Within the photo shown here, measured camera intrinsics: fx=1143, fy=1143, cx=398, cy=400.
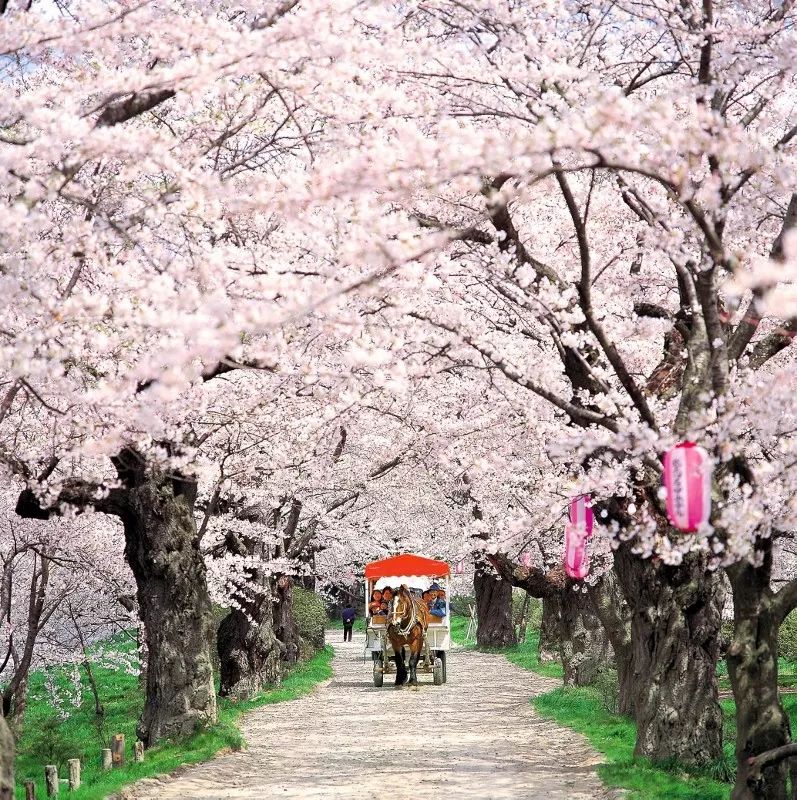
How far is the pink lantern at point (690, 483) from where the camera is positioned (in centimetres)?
752

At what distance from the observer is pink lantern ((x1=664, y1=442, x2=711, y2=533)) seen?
7520 mm

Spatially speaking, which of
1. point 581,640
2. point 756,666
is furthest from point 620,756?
point 581,640

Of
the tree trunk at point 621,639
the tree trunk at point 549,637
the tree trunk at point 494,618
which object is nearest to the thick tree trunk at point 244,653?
the tree trunk at point 621,639

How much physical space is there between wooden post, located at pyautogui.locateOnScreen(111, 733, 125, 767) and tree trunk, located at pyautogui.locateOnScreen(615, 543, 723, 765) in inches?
232

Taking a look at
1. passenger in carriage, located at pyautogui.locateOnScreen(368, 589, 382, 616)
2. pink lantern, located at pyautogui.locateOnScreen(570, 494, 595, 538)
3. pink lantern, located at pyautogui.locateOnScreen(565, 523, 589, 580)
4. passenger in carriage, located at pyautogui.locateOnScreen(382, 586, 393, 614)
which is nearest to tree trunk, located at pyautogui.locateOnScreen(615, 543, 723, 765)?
pink lantern, located at pyautogui.locateOnScreen(570, 494, 595, 538)

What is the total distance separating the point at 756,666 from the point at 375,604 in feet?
64.5

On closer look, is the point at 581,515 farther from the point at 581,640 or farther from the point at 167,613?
the point at 581,640

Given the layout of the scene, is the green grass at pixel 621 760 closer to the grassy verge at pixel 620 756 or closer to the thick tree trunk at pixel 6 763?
the grassy verge at pixel 620 756

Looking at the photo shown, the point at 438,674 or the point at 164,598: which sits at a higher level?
the point at 164,598

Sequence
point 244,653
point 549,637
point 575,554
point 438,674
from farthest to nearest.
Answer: point 549,637 → point 438,674 → point 244,653 → point 575,554

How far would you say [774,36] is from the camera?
30.3 ft

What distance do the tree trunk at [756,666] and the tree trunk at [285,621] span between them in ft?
60.8

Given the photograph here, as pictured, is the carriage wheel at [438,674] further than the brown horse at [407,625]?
Yes

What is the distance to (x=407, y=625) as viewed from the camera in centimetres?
2445
